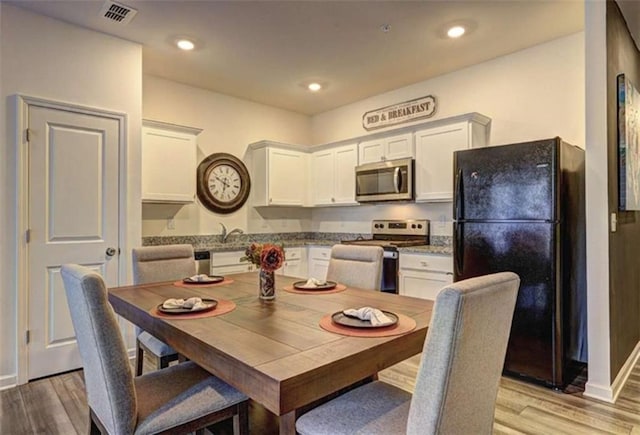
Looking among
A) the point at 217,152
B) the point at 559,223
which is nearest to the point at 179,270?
the point at 217,152

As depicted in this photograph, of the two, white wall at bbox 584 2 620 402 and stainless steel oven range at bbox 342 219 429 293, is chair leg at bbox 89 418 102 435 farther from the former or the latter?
white wall at bbox 584 2 620 402

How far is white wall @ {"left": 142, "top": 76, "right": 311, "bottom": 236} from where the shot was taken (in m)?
4.19

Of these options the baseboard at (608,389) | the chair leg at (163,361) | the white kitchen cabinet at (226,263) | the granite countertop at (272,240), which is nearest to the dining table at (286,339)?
the chair leg at (163,361)

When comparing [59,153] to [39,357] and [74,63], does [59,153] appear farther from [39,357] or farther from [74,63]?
[39,357]

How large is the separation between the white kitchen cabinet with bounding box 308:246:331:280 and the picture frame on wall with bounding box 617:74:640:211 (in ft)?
9.24

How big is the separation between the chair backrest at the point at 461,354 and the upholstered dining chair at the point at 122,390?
794mm

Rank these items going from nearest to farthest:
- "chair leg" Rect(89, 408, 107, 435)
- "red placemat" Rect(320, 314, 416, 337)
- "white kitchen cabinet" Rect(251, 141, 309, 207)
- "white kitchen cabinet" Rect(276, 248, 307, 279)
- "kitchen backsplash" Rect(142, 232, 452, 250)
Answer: "red placemat" Rect(320, 314, 416, 337), "chair leg" Rect(89, 408, 107, 435), "kitchen backsplash" Rect(142, 232, 452, 250), "white kitchen cabinet" Rect(276, 248, 307, 279), "white kitchen cabinet" Rect(251, 141, 309, 207)

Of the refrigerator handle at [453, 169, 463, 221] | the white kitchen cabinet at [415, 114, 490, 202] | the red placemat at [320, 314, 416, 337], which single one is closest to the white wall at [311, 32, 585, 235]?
the white kitchen cabinet at [415, 114, 490, 202]

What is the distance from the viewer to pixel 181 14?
2.88 metres

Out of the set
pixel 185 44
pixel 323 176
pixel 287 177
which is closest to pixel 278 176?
pixel 287 177

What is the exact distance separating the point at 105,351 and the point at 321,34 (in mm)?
2852

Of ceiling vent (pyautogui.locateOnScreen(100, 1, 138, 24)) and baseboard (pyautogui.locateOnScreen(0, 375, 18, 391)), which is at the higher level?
ceiling vent (pyautogui.locateOnScreen(100, 1, 138, 24))

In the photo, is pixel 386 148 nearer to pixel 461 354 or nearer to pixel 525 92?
pixel 525 92

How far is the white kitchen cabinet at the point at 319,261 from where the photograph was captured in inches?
182
